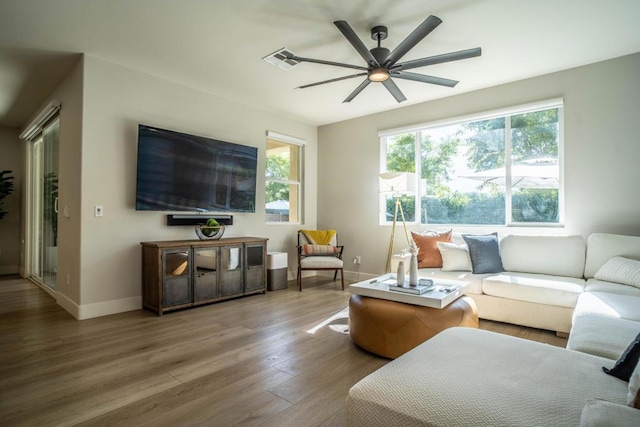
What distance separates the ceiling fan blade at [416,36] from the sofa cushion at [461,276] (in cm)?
215

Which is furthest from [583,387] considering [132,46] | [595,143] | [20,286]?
[20,286]

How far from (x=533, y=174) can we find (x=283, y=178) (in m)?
3.58

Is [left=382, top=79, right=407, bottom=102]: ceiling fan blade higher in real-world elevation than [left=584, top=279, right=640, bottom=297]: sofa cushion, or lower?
higher

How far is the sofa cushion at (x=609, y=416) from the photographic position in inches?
30.7

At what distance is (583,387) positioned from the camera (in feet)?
3.67

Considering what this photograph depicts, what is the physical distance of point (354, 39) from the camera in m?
2.40

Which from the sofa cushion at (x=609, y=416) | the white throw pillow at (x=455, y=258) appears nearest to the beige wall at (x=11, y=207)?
the white throw pillow at (x=455, y=258)

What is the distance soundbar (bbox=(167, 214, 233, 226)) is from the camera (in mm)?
4023

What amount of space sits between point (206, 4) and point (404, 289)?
2.68m

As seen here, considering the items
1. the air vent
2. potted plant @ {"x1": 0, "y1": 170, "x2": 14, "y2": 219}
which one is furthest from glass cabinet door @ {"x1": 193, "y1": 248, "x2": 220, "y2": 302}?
potted plant @ {"x1": 0, "y1": 170, "x2": 14, "y2": 219}

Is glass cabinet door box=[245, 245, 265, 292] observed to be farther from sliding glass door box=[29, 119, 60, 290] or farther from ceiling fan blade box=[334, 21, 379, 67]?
ceiling fan blade box=[334, 21, 379, 67]

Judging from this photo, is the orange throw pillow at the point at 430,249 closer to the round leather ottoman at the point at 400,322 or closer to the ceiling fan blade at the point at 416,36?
the round leather ottoman at the point at 400,322

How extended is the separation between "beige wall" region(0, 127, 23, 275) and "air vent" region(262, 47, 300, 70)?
5.94m

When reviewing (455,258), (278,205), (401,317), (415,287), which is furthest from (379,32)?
(278,205)
